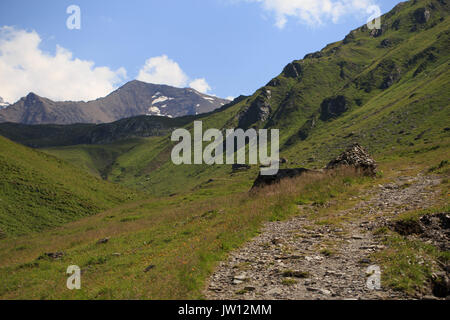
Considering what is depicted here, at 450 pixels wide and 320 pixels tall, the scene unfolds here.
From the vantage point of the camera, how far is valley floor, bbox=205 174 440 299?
8.97 m

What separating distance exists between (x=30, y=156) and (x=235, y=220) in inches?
3499

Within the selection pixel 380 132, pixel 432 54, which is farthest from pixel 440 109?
pixel 432 54

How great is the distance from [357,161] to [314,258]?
61.2 ft

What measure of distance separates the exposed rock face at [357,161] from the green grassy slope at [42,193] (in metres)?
54.9

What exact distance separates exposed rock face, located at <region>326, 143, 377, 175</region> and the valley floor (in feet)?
26.5

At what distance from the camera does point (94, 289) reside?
39.2 ft

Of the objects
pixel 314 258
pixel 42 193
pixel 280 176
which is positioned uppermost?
pixel 42 193

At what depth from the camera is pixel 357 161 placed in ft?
90.0

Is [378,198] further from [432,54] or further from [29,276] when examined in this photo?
[432,54]

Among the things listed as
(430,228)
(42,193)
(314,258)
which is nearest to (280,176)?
(430,228)

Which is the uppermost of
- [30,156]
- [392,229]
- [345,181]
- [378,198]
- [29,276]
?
[30,156]
